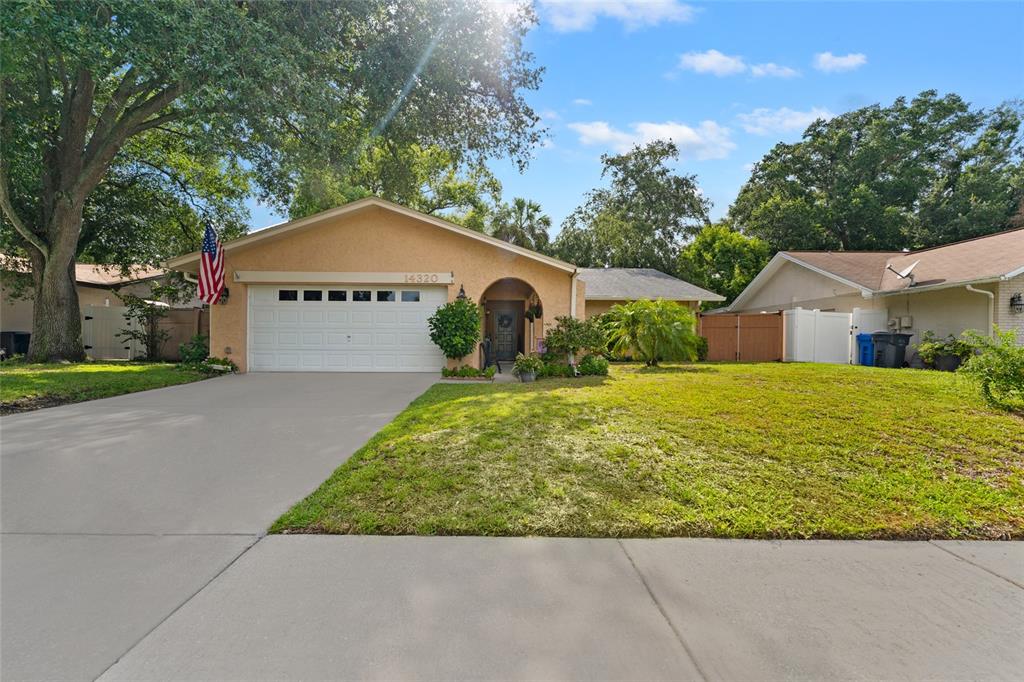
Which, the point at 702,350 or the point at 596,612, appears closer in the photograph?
the point at 596,612

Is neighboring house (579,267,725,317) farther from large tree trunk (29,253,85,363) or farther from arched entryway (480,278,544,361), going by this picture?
large tree trunk (29,253,85,363)

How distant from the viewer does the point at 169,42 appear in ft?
26.8

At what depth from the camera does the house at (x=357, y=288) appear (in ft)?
40.8

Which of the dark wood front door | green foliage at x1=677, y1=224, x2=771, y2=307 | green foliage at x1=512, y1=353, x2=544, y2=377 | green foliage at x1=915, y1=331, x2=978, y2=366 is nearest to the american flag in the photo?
green foliage at x1=512, y1=353, x2=544, y2=377

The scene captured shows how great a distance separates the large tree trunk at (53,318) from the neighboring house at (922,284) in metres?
24.7

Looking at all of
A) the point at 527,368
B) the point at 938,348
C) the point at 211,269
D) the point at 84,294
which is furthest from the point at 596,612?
the point at 84,294

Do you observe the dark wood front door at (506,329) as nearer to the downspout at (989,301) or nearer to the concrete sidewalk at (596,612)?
the downspout at (989,301)

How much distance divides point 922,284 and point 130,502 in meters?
18.6

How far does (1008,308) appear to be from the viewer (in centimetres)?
1229

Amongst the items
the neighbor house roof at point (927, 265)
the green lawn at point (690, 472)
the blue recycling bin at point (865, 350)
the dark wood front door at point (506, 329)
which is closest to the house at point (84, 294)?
the dark wood front door at point (506, 329)

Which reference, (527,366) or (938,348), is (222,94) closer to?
(527,366)

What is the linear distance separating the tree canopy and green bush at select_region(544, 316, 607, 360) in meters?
5.53

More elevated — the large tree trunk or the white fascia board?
the white fascia board

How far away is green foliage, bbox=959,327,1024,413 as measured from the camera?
19.9 feet
